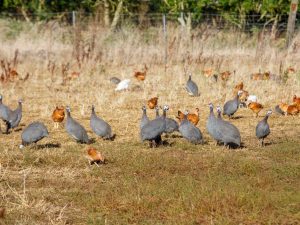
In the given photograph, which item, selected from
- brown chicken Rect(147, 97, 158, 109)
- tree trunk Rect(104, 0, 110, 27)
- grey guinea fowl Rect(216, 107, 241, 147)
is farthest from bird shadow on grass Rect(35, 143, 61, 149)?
tree trunk Rect(104, 0, 110, 27)

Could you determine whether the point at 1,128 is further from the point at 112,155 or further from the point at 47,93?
the point at 47,93

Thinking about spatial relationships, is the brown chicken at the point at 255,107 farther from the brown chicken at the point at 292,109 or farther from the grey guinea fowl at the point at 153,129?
the grey guinea fowl at the point at 153,129

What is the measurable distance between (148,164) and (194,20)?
16403 mm

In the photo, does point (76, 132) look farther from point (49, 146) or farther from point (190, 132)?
point (190, 132)

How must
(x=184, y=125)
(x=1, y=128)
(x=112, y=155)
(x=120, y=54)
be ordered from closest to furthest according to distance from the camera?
(x=112, y=155) → (x=184, y=125) → (x=1, y=128) → (x=120, y=54)

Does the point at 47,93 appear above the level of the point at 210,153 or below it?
below

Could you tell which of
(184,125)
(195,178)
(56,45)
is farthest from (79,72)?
(195,178)

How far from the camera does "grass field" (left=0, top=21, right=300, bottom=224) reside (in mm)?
6215

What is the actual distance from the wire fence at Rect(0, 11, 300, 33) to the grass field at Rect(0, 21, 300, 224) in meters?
Result: 5.09

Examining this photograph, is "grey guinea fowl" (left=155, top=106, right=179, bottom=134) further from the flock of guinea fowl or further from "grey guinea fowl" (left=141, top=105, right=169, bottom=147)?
"grey guinea fowl" (left=141, top=105, right=169, bottom=147)

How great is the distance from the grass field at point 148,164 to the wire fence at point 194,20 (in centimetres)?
509

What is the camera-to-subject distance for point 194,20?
23.9 m

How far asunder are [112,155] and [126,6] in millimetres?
18503

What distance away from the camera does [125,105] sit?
1275cm
